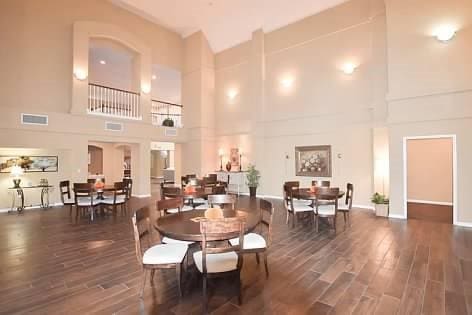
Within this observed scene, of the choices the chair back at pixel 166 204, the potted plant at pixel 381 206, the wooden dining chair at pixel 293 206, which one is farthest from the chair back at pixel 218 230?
the potted plant at pixel 381 206

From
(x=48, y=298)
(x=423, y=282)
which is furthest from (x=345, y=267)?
(x=48, y=298)

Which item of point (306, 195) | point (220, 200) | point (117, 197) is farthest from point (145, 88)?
point (306, 195)

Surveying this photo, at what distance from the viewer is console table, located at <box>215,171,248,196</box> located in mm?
9953

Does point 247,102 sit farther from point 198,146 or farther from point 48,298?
point 48,298

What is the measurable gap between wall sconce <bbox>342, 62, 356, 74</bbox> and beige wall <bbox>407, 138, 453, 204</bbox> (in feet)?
9.12

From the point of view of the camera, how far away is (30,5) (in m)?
7.12

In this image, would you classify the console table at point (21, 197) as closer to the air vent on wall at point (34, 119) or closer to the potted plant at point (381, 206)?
the air vent on wall at point (34, 119)

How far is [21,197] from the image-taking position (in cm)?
702

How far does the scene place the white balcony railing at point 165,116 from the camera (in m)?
10.7

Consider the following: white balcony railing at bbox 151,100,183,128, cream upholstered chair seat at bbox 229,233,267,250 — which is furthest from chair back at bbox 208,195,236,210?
white balcony railing at bbox 151,100,183,128

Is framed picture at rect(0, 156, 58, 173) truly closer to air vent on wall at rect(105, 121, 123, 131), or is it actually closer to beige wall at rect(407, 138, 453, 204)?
air vent on wall at rect(105, 121, 123, 131)

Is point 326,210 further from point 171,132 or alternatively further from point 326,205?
point 171,132

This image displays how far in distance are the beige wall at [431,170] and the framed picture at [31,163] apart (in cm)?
1109

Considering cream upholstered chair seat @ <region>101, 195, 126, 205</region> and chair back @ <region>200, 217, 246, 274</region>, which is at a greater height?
chair back @ <region>200, 217, 246, 274</region>
